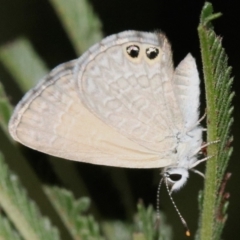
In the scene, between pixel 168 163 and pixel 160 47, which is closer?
pixel 160 47

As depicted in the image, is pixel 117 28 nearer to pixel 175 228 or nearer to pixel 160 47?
pixel 160 47

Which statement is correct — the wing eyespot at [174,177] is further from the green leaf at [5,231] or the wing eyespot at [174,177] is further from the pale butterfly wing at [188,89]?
the green leaf at [5,231]

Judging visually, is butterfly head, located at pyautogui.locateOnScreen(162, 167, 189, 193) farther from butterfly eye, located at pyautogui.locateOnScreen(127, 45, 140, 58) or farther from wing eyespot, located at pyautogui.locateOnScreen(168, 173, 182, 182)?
butterfly eye, located at pyautogui.locateOnScreen(127, 45, 140, 58)

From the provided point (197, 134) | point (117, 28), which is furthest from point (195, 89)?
point (117, 28)

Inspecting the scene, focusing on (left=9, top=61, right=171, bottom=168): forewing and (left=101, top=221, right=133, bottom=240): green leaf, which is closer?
(left=9, top=61, right=171, bottom=168): forewing

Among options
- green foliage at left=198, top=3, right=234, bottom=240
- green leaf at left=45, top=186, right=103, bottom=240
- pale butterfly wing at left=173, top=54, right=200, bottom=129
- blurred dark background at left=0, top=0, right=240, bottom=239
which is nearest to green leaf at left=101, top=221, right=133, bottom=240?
blurred dark background at left=0, top=0, right=240, bottom=239

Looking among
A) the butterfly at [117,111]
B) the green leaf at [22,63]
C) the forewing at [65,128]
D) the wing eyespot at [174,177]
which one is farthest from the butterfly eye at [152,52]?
the green leaf at [22,63]

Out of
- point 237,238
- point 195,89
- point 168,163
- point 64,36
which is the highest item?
point 64,36
